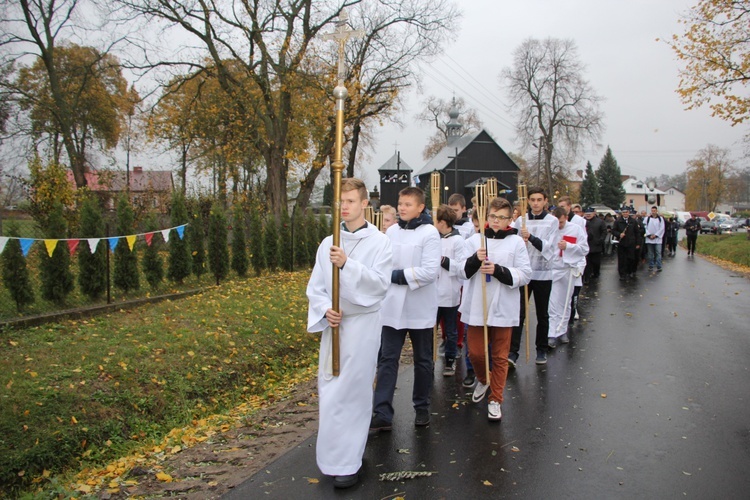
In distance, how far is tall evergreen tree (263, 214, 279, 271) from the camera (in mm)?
15398

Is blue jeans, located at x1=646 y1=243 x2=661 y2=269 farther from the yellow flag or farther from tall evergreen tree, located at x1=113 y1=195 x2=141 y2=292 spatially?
the yellow flag

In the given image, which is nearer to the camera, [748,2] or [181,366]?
[181,366]

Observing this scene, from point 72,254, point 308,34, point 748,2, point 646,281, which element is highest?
point 308,34

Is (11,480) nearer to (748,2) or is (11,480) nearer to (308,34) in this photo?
(748,2)

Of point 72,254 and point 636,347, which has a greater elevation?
point 72,254

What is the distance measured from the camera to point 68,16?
22.3 metres

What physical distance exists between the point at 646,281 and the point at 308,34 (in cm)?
1503

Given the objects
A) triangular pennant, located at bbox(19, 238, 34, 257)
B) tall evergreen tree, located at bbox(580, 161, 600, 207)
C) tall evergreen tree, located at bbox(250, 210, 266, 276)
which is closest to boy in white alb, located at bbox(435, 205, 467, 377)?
triangular pennant, located at bbox(19, 238, 34, 257)

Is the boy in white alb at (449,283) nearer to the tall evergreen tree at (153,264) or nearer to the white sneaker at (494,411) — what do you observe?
the white sneaker at (494,411)

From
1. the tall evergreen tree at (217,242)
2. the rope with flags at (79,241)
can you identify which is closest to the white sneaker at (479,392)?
the rope with flags at (79,241)

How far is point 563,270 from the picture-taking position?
8.38 metres

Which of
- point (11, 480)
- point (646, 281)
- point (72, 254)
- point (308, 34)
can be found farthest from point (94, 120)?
point (11, 480)

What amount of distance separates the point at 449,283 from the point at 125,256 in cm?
674

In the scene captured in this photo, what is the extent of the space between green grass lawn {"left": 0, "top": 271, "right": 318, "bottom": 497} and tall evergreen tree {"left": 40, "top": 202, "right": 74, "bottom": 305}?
3.31ft
